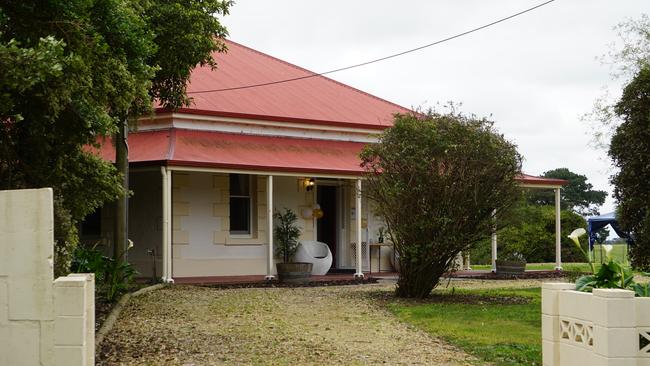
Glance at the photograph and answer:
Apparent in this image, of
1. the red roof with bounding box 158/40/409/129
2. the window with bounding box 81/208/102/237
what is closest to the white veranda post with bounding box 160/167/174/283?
the red roof with bounding box 158/40/409/129

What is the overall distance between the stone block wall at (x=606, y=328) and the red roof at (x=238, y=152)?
12.3 m

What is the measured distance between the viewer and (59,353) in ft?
19.3

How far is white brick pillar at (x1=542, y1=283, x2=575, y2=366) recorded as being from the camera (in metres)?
6.90

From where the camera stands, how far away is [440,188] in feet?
48.2

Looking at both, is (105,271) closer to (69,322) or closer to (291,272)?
(291,272)

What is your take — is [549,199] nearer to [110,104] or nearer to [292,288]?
[292,288]

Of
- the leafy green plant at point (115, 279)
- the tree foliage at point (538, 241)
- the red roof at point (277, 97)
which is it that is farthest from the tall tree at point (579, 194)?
the leafy green plant at point (115, 279)

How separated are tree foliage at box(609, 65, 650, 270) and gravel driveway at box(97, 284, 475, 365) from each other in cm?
466

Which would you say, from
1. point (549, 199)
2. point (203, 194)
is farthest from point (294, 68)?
point (549, 199)

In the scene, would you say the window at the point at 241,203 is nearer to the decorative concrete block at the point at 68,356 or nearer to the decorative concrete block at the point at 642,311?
the decorative concrete block at the point at 68,356

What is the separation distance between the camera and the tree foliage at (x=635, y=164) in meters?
14.9

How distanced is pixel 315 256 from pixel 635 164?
854 centimetres

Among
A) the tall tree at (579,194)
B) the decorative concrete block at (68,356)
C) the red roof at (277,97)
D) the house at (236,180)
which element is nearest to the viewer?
the decorative concrete block at (68,356)

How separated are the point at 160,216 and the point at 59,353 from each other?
14039 millimetres
